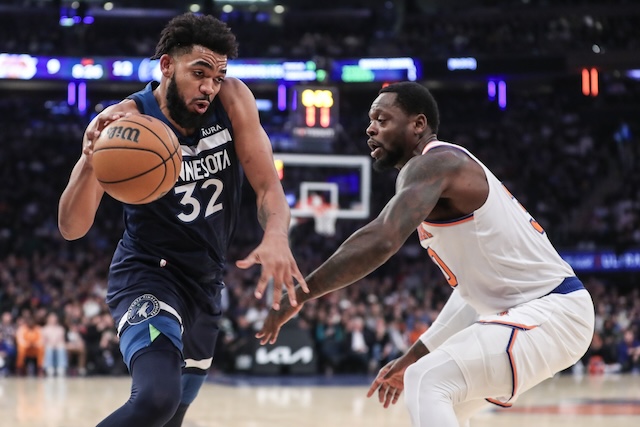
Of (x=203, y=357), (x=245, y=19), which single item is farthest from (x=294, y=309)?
(x=245, y=19)

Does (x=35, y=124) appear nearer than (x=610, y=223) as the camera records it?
No

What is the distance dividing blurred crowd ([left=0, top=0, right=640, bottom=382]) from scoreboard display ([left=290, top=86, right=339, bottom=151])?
3603 mm

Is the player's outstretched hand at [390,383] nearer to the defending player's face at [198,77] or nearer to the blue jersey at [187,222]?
the blue jersey at [187,222]

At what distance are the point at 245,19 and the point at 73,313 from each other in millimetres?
13379

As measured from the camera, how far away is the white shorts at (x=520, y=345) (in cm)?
393

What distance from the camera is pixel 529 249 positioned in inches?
165

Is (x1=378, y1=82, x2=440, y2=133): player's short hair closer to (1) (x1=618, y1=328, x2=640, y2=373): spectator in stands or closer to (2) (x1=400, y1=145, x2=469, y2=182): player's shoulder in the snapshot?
(2) (x1=400, y1=145, x2=469, y2=182): player's shoulder

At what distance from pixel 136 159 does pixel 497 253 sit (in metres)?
1.67

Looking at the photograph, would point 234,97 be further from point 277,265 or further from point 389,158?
point 277,265

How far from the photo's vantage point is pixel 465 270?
423cm

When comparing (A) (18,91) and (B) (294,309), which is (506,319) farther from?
(A) (18,91)

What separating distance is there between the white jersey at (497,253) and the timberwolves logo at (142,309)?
4.24 ft

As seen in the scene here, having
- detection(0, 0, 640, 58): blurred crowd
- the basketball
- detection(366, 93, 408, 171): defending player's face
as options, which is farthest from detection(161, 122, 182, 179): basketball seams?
detection(0, 0, 640, 58): blurred crowd

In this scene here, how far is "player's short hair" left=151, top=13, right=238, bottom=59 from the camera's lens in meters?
4.14
